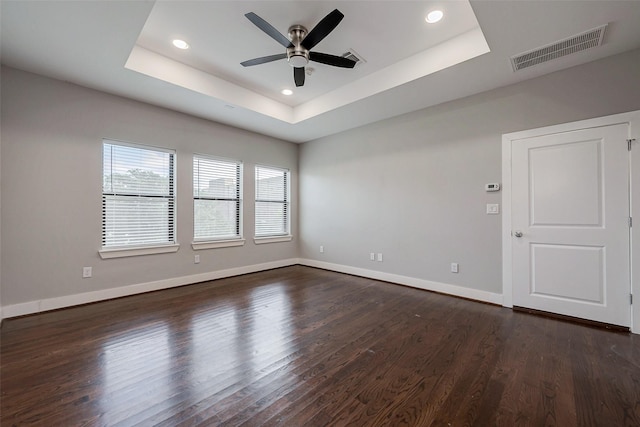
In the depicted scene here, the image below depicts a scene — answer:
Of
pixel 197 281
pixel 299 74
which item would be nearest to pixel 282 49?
pixel 299 74

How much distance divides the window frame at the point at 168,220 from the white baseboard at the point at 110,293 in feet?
1.56

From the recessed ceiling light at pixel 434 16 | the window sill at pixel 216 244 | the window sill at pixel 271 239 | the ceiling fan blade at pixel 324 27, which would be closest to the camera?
the ceiling fan blade at pixel 324 27

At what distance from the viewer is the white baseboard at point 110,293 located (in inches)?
118

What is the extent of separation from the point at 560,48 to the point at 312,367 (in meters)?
3.78

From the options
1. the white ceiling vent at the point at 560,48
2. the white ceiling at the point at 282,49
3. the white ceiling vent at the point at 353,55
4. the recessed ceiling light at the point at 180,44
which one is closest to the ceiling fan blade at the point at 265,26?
the white ceiling at the point at 282,49

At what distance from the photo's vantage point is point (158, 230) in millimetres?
4102

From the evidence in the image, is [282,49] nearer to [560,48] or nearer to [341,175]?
[341,175]

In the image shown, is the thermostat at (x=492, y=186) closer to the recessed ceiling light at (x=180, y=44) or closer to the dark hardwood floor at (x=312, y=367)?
the dark hardwood floor at (x=312, y=367)

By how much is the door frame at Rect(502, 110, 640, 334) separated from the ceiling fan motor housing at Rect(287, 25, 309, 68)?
2.70m

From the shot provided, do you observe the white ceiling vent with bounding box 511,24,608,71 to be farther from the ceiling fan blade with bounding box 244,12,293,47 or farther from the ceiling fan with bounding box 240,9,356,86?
the ceiling fan blade with bounding box 244,12,293,47

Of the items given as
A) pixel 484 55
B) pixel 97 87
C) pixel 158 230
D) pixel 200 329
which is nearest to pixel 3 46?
pixel 97 87

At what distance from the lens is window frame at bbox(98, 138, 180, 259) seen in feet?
11.8

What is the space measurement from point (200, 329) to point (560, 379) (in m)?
3.02

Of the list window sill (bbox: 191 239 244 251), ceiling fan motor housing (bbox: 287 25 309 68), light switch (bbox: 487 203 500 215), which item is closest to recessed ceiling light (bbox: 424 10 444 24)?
ceiling fan motor housing (bbox: 287 25 309 68)
